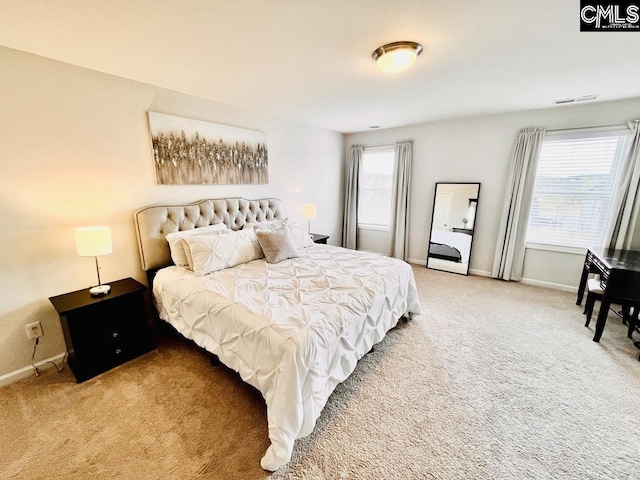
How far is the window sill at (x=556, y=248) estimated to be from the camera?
138 inches

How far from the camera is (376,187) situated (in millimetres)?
5109

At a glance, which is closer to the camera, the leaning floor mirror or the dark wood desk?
the dark wood desk

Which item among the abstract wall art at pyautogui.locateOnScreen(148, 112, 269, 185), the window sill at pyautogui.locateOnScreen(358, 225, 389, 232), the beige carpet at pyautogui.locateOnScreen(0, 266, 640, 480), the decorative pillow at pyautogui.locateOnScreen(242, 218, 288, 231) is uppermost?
the abstract wall art at pyautogui.locateOnScreen(148, 112, 269, 185)

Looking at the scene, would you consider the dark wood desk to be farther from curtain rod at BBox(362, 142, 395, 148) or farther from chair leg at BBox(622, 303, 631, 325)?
curtain rod at BBox(362, 142, 395, 148)

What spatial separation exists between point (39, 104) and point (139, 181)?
2.68 feet

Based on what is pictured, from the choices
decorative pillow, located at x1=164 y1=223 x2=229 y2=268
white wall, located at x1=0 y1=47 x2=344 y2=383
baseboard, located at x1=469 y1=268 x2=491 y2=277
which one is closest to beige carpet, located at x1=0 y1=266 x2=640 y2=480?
white wall, located at x1=0 y1=47 x2=344 y2=383

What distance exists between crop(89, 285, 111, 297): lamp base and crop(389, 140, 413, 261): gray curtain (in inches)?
167

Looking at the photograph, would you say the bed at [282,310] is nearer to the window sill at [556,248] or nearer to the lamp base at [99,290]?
the lamp base at [99,290]

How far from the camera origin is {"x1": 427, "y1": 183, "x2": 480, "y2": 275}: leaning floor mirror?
13.7 ft

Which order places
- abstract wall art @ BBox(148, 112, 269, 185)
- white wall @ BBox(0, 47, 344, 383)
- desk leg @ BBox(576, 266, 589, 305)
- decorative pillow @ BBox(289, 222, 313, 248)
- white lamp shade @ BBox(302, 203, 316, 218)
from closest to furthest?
white wall @ BBox(0, 47, 344, 383)
abstract wall art @ BBox(148, 112, 269, 185)
desk leg @ BBox(576, 266, 589, 305)
decorative pillow @ BBox(289, 222, 313, 248)
white lamp shade @ BBox(302, 203, 316, 218)

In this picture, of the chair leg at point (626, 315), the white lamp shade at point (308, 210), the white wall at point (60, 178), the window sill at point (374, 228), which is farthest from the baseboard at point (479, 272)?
the white wall at point (60, 178)

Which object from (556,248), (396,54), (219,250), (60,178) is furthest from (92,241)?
(556,248)

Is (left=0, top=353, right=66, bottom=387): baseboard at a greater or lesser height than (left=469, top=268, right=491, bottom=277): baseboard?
lesser

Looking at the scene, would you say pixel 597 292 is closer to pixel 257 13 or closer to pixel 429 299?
pixel 429 299
